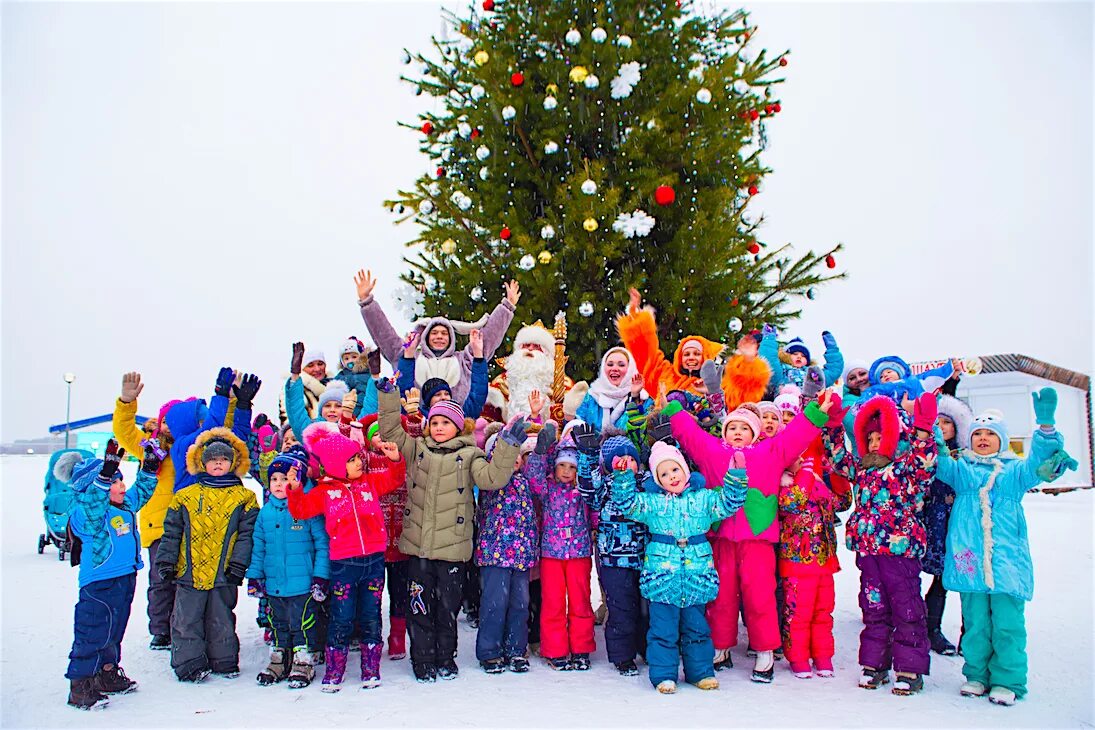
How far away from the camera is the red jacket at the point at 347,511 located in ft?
15.5

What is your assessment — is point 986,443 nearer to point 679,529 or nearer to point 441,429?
point 679,529

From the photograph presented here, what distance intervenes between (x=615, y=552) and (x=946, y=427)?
8.10ft

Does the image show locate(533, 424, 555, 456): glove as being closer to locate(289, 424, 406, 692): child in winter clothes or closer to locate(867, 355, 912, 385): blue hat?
locate(289, 424, 406, 692): child in winter clothes

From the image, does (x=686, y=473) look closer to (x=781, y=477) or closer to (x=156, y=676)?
(x=781, y=477)

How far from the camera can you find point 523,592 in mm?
5051

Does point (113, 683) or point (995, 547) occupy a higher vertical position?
point (995, 547)

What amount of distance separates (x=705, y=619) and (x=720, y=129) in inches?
181

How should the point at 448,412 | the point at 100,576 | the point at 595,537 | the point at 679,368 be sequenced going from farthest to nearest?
1. the point at 679,368
2. the point at 595,537
3. the point at 448,412
4. the point at 100,576

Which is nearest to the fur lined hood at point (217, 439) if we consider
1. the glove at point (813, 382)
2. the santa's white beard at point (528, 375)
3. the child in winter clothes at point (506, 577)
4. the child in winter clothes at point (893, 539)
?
the child in winter clothes at point (506, 577)

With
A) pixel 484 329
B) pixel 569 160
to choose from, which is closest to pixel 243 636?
pixel 484 329

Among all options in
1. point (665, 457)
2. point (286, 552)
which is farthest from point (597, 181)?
point (286, 552)

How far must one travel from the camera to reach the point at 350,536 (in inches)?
186

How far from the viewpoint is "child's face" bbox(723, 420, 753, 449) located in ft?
16.0

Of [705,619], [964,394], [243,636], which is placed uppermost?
[964,394]
